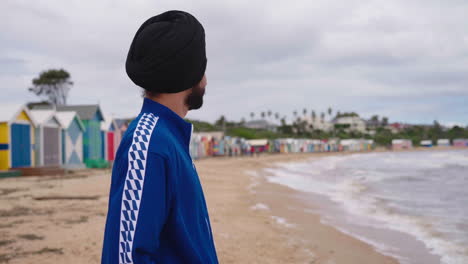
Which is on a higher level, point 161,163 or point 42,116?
point 42,116

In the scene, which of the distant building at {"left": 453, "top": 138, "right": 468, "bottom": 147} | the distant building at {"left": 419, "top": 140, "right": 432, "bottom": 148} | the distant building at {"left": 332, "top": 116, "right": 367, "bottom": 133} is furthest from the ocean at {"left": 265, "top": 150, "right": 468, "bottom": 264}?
the distant building at {"left": 332, "top": 116, "right": 367, "bottom": 133}

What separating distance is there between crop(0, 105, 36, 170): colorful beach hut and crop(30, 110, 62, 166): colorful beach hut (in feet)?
1.02

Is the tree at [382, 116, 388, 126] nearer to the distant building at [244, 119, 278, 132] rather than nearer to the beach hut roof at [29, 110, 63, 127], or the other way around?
the distant building at [244, 119, 278, 132]

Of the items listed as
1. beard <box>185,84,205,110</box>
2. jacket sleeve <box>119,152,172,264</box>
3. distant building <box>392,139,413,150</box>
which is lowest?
distant building <box>392,139,413,150</box>

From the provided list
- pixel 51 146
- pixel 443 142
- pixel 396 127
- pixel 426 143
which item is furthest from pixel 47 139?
pixel 396 127

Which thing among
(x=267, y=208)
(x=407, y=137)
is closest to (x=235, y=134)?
(x=267, y=208)

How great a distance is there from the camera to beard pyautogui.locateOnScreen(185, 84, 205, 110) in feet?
4.84

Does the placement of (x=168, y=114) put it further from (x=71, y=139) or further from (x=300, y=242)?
(x=71, y=139)

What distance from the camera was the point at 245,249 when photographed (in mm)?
5426

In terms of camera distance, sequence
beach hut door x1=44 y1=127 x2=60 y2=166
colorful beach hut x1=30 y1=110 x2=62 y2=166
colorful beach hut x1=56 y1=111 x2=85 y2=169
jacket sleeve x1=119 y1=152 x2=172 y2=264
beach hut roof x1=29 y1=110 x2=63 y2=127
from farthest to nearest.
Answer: colorful beach hut x1=56 y1=111 x2=85 y2=169
beach hut door x1=44 y1=127 x2=60 y2=166
beach hut roof x1=29 y1=110 x2=63 y2=127
colorful beach hut x1=30 y1=110 x2=62 y2=166
jacket sleeve x1=119 y1=152 x2=172 y2=264

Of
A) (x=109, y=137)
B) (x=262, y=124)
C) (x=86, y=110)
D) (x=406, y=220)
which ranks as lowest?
(x=406, y=220)

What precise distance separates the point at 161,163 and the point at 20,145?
17.3m

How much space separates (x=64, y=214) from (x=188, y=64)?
7.04 meters

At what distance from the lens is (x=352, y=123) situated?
14550cm
